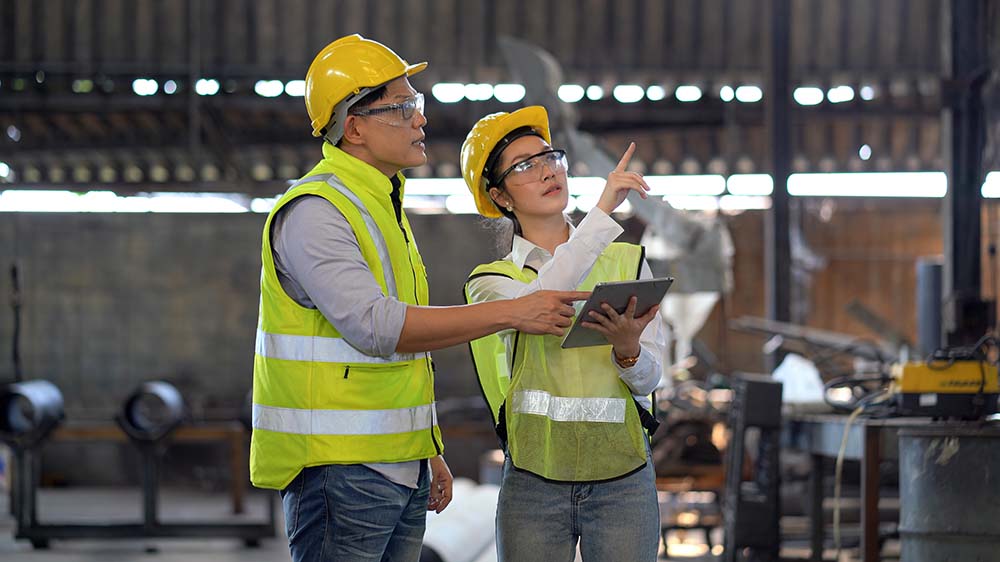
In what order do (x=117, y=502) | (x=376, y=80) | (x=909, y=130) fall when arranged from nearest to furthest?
(x=376, y=80), (x=117, y=502), (x=909, y=130)

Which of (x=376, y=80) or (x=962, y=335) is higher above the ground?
(x=376, y=80)

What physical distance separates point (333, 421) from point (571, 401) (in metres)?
0.61

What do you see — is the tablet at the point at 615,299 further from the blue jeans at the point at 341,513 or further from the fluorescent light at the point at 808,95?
the fluorescent light at the point at 808,95

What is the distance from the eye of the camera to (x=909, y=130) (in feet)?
43.8

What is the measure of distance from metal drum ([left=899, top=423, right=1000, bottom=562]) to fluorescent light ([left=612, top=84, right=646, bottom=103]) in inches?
339

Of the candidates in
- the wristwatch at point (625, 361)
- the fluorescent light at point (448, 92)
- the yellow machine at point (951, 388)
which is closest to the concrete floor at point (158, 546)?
the yellow machine at point (951, 388)

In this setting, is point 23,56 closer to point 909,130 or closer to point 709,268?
point 709,268

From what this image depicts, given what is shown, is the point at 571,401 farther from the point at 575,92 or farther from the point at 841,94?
the point at 841,94

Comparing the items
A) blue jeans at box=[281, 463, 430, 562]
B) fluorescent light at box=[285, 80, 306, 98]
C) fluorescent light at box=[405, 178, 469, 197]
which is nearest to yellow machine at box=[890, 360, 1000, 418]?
blue jeans at box=[281, 463, 430, 562]

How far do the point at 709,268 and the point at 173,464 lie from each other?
294 inches

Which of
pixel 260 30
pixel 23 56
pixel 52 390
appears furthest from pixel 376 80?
pixel 23 56

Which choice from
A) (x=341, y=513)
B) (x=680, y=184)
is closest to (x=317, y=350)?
(x=341, y=513)

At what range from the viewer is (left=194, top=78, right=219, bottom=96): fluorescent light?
40.2 feet

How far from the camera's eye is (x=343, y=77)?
8.23ft
